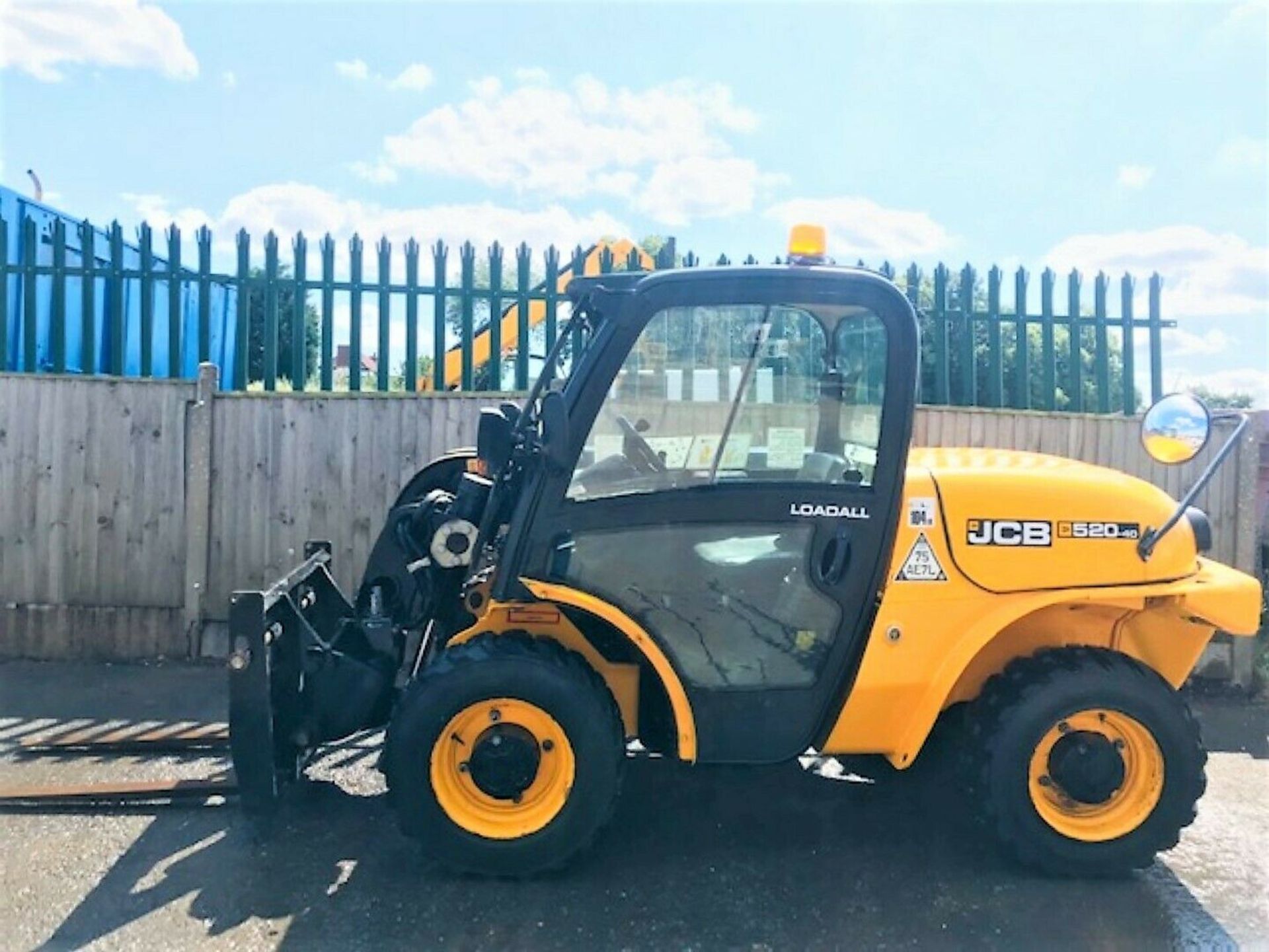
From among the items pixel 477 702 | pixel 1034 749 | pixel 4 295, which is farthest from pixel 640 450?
pixel 4 295

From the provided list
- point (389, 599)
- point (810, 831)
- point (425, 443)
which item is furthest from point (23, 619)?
point (810, 831)

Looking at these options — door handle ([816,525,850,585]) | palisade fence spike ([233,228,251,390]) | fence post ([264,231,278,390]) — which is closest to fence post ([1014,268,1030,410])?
door handle ([816,525,850,585])

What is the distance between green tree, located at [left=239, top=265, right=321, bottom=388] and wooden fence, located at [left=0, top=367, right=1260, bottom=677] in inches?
17.8

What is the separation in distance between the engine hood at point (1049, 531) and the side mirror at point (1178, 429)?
0.24 m

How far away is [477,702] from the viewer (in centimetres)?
357

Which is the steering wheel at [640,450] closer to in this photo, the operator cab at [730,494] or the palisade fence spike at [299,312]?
the operator cab at [730,494]

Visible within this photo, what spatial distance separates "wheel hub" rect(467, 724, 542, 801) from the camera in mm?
3559

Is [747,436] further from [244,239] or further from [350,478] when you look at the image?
[244,239]

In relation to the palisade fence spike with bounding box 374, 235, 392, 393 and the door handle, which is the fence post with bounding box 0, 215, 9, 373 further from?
the door handle

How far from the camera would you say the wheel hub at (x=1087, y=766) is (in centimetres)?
366

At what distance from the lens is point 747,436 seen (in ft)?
12.2

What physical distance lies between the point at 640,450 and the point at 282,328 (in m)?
4.38

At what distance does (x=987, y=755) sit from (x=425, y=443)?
13.2 ft

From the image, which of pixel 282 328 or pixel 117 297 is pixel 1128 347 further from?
pixel 117 297
